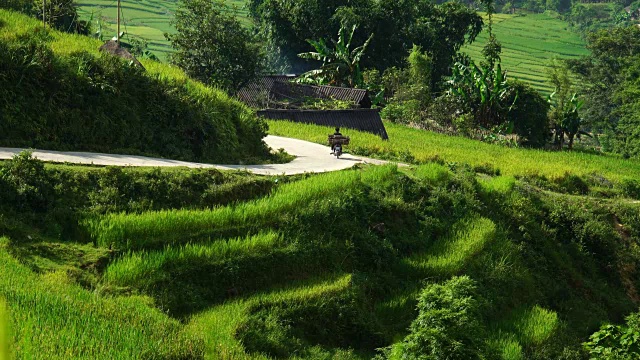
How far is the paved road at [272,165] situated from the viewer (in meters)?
11.5

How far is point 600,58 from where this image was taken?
55.2 metres

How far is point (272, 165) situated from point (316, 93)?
600 inches

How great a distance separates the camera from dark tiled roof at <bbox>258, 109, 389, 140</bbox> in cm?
2525

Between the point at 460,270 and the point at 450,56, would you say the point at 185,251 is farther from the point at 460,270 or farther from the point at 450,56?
the point at 450,56

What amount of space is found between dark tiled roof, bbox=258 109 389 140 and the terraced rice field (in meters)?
30.5

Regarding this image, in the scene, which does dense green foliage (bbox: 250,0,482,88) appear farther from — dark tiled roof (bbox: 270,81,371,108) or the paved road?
the paved road

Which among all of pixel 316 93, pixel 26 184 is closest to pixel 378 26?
pixel 316 93

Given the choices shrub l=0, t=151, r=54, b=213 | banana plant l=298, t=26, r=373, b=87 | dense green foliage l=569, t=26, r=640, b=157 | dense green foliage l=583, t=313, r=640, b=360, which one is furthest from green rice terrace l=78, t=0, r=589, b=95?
dense green foliage l=583, t=313, r=640, b=360

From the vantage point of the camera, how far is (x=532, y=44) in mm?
92938

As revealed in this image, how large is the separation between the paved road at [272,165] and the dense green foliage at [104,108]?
1.76ft

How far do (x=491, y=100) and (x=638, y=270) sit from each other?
17024mm

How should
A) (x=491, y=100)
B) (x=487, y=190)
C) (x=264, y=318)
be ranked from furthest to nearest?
(x=491, y=100)
(x=487, y=190)
(x=264, y=318)

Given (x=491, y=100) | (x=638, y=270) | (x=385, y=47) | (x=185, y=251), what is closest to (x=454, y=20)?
(x=385, y=47)

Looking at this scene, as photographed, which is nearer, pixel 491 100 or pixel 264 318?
pixel 264 318
